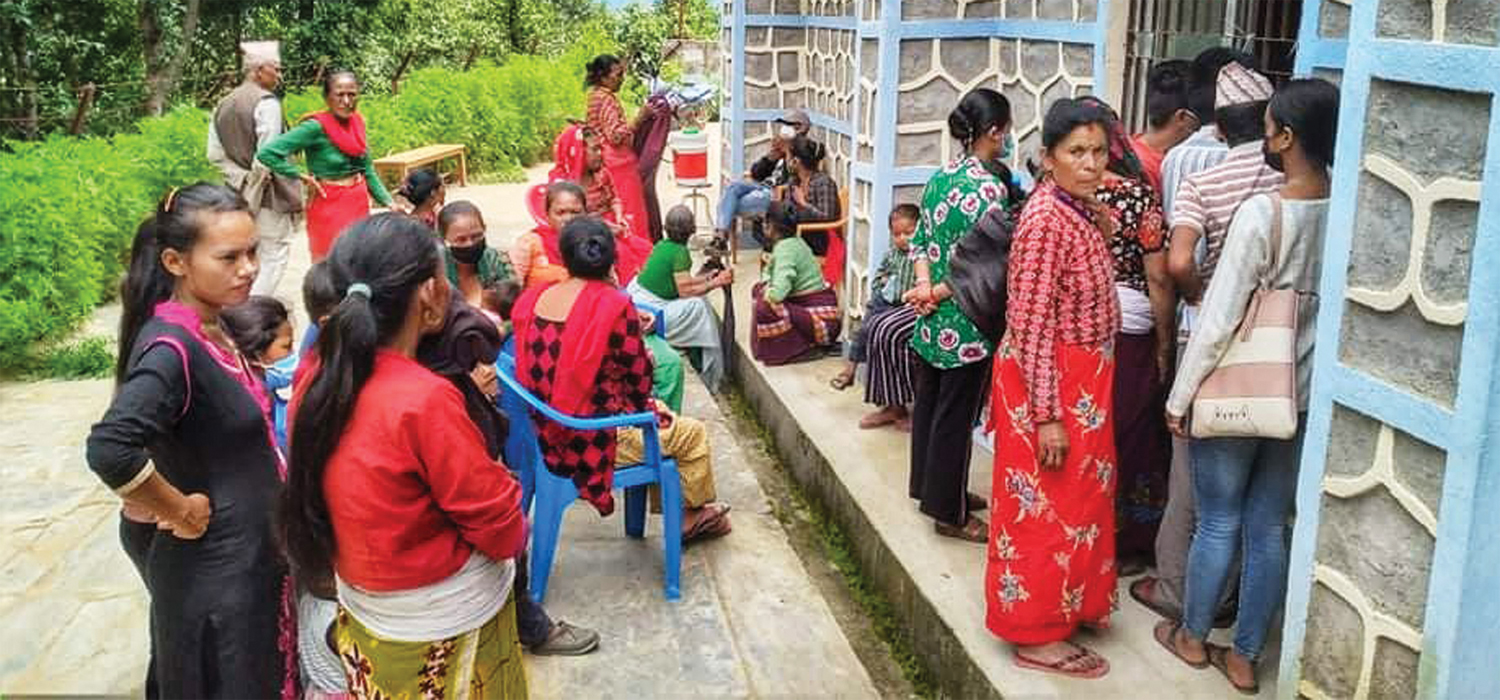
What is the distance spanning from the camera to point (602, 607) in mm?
4602

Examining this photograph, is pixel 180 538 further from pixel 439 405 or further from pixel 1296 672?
pixel 1296 672

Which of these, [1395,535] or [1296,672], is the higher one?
[1395,535]

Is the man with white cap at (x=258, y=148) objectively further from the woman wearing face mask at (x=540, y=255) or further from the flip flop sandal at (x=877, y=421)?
the flip flop sandal at (x=877, y=421)

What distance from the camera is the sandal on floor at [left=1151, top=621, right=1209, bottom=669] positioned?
3695 millimetres

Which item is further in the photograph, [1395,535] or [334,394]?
[1395,535]

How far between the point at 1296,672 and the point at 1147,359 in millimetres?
1228

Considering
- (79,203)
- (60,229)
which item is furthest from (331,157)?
(79,203)

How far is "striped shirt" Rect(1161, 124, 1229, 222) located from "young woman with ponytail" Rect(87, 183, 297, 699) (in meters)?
2.67

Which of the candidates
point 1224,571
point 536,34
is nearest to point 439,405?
point 1224,571

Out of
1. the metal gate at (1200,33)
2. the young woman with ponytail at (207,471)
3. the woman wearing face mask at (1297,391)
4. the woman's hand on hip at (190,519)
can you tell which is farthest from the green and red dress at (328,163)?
the woman wearing face mask at (1297,391)

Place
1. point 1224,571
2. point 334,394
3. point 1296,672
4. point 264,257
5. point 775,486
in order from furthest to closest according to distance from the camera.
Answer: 1. point 264,257
2. point 775,486
3. point 1224,571
4. point 1296,672
5. point 334,394

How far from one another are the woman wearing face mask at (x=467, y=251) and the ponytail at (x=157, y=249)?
6.19 ft

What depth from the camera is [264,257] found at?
7.16 meters

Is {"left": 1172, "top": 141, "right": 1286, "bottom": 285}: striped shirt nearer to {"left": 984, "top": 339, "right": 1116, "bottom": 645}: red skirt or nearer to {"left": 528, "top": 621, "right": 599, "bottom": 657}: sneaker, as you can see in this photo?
{"left": 984, "top": 339, "right": 1116, "bottom": 645}: red skirt
